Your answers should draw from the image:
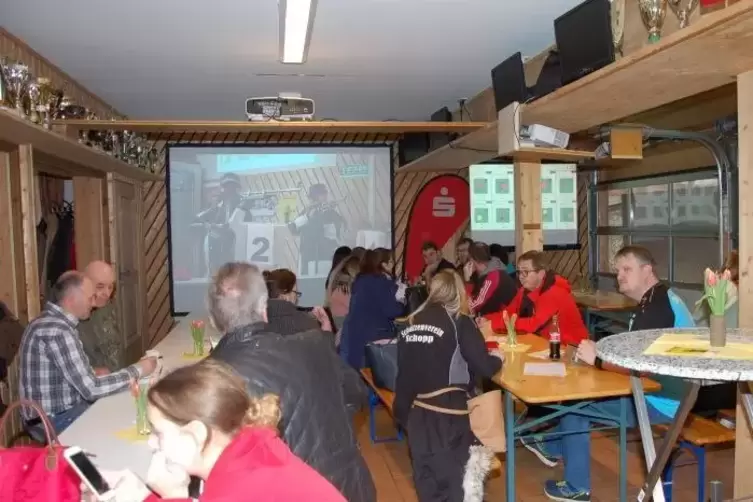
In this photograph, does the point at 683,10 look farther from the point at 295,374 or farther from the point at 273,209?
the point at 273,209

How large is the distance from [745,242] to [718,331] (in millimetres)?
1108

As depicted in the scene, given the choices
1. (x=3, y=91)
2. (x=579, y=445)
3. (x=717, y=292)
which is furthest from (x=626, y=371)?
(x=3, y=91)

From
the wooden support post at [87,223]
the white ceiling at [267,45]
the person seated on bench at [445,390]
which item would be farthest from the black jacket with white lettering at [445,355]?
the wooden support post at [87,223]

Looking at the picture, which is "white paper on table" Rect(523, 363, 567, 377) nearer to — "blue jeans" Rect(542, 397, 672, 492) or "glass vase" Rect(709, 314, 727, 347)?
"blue jeans" Rect(542, 397, 672, 492)

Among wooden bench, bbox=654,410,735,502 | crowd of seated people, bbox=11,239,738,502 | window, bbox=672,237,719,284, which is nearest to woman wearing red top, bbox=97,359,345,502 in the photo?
crowd of seated people, bbox=11,239,738,502

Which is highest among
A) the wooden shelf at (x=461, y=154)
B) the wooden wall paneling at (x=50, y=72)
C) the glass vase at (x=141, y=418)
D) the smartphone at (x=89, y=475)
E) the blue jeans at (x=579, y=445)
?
the wooden wall paneling at (x=50, y=72)

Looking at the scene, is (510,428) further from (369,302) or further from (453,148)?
(453,148)

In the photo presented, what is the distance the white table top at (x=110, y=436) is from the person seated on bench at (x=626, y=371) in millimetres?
1881

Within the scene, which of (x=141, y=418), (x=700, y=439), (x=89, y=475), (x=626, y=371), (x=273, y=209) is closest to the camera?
(x=89, y=475)

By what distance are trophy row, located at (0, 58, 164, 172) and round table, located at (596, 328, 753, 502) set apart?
2949 millimetres

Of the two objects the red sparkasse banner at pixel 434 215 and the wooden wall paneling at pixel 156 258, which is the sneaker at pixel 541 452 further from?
the wooden wall paneling at pixel 156 258

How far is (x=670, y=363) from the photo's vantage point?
5.40 ft

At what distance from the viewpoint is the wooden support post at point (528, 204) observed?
5.08 meters

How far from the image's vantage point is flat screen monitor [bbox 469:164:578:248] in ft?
18.3
